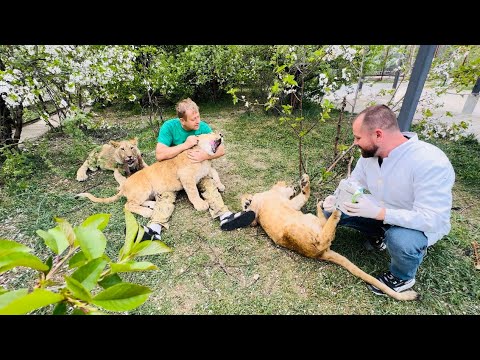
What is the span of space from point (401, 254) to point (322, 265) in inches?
34.4

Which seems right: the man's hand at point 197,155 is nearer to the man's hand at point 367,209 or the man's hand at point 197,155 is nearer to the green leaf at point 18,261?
the man's hand at point 367,209

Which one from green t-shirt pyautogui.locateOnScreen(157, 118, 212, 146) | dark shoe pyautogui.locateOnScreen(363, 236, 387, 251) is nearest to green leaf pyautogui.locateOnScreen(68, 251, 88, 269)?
dark shoe pyautogui.locateOnScreen(363, 236, 387, 251)

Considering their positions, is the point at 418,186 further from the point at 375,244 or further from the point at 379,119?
the point at 375,244

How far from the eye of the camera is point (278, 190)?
4043mm

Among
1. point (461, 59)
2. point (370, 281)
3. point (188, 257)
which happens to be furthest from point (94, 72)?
point (461, 59)

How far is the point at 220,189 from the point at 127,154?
1701 mm

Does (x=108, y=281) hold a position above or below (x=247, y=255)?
above

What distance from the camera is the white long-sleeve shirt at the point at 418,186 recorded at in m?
2.44

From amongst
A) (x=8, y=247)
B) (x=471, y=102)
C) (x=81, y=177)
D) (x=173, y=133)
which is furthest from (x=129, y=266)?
(x=471, y=102)

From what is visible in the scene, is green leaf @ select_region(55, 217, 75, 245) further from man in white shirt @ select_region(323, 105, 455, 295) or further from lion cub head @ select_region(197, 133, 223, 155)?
lion cub head @ select_region(197, 133, 223, 155)

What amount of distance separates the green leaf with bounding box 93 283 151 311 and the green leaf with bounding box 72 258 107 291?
8 centimetres

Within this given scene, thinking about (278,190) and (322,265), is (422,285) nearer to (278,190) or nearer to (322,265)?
(322,265)

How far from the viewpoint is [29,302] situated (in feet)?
1.74

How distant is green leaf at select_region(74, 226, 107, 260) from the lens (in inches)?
30.1
